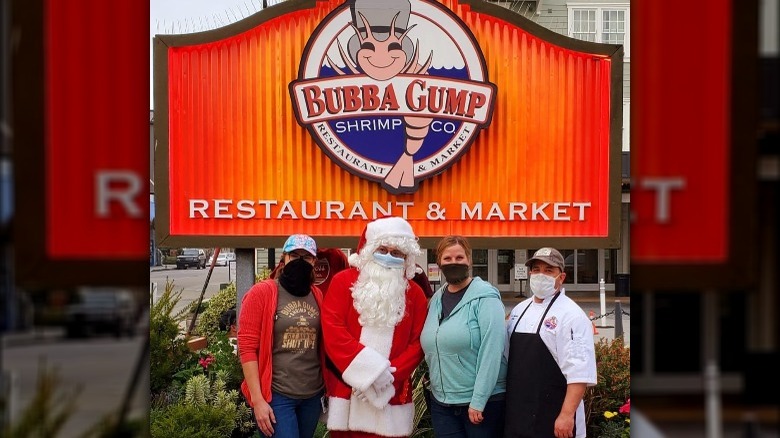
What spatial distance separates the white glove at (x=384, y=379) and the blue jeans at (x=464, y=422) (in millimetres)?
272

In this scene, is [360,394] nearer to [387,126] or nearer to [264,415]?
[264,415]

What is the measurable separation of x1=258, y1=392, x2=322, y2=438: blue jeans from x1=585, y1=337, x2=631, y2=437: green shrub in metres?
1.88

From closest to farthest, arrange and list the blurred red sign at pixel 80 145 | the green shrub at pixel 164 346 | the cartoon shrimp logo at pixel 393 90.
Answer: the blurred red sign at pixel 80 145 → the cartoon shrimp logo at pixel 393 90 → the green shrub at pixel 164 346

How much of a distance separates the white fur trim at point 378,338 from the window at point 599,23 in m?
2.52

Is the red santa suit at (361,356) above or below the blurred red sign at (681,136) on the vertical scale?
below

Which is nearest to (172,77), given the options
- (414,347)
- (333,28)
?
(333,28)

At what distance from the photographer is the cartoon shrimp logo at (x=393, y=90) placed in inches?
168

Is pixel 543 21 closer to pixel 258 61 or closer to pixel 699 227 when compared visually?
pixel 258 61

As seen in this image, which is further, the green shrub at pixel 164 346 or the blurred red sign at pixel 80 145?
the green shrub at pixel 164 346

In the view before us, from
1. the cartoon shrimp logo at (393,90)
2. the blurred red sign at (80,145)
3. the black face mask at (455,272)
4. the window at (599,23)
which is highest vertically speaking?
the window at (599,23)

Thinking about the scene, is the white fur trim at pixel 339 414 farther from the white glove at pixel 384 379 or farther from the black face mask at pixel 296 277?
the black face mask at pixel 296 277

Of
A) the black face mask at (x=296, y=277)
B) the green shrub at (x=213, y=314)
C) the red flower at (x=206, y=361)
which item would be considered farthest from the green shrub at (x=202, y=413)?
the black face mask at (x=296, y=277)

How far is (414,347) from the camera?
319 centimetres

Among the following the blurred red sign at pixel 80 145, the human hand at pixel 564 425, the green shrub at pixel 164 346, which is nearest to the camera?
the blurred red sign at pixel 80 145
